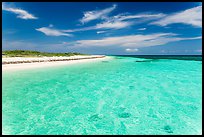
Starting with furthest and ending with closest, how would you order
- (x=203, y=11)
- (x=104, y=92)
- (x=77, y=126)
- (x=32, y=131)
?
(x=104, y=92), (x=77, y=126), (x=32, y=131), (x=203, y=11)

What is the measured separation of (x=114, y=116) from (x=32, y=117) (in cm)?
318

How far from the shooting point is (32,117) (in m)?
6.75

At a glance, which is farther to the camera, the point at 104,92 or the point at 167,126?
the point at 104,92

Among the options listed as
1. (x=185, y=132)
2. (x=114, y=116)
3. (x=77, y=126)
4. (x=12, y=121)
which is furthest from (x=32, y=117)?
(x=185, y=132)

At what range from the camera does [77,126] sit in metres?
6.12

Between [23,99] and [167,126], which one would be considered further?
[23,99]

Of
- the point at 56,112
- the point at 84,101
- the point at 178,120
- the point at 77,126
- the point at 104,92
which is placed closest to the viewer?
the point at 77,126

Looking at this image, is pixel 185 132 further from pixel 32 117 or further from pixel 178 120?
pixel 32 117

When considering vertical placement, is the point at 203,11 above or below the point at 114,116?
above

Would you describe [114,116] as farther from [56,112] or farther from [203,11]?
[203,11]

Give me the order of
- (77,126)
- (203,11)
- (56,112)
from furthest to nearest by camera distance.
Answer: (56,112) → (77,126) → (203,11)

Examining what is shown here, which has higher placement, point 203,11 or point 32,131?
point 203,11

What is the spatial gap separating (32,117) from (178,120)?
556cm

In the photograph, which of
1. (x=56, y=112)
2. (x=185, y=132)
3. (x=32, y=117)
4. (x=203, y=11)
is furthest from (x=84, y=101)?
(x=203, y=11)
